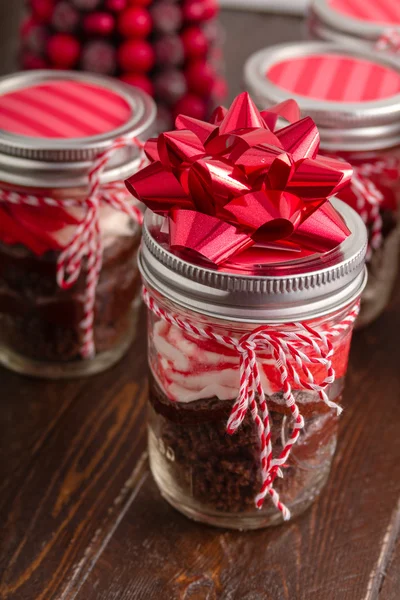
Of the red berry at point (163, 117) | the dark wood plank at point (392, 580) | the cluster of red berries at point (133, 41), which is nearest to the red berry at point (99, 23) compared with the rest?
the cluster of red berries at point (133, 41)

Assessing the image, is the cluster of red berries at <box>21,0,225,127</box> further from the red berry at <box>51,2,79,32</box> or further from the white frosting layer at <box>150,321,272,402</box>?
the white frosting layer at <box>150,321,272,402</box>

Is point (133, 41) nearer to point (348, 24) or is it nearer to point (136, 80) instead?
point (136, 80)

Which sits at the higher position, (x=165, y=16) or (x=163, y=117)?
(x=165, y=16)

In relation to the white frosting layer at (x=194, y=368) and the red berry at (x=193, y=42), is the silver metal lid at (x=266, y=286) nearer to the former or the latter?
the white frosting layer at (x=194, y=368)

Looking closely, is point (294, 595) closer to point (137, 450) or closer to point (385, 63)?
point (137, 450)

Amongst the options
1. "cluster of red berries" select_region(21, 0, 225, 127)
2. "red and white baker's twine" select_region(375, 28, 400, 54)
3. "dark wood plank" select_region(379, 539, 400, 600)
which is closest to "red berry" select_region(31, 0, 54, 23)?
"cluster of red berries" select_region(21, 0, 225, 127)

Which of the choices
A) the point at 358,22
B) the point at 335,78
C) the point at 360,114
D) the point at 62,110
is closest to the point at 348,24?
the point at 358,22

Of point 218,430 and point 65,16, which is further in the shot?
point 65,16
